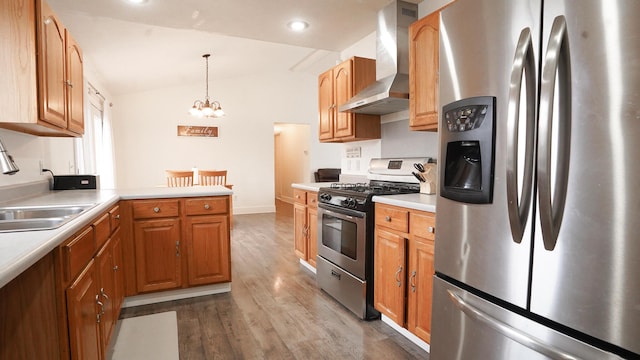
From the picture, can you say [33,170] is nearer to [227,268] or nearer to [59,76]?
[59,76]

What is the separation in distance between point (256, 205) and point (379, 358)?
571cm

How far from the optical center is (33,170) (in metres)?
2.48

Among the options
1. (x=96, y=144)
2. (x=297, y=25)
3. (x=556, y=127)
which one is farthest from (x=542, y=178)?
(x=96, y=144)

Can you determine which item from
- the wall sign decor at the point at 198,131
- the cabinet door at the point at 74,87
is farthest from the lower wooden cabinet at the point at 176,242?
the wall sign decor at the point at 198,131

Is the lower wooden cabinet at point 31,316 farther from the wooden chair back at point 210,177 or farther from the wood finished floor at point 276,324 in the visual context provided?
the wooden chair back at point 210,177

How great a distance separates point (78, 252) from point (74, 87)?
159cm

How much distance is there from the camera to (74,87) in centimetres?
237

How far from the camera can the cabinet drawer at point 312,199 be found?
308 cm

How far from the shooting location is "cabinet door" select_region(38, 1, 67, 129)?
1735mm

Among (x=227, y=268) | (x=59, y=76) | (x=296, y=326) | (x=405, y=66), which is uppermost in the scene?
(x=405, y=66)

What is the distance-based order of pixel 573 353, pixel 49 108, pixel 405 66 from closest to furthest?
1. pixel 573 353
2. pixel 49 108
3. pixel 405 66

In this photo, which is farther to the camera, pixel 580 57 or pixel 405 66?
pixel 405 66

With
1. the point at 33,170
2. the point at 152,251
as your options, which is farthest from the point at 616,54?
the point at 33,170

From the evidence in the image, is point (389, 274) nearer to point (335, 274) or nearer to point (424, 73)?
point (335, 274)
